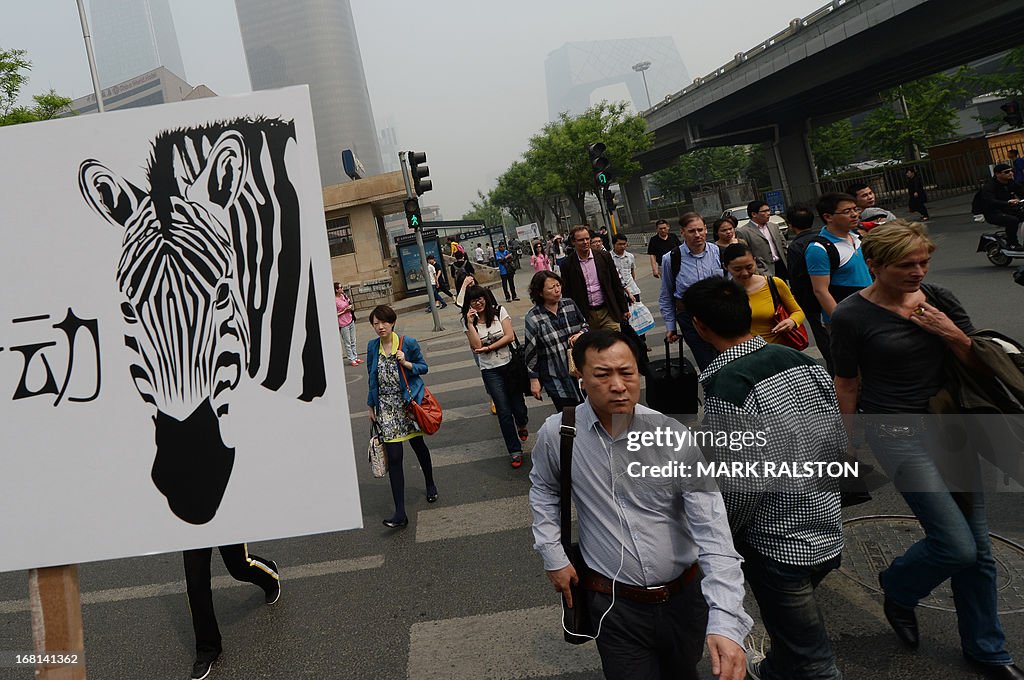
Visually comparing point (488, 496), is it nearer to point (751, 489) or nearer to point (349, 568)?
point (349, 568)

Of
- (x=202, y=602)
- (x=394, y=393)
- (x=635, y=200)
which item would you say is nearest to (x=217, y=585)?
(x=202, y=602)

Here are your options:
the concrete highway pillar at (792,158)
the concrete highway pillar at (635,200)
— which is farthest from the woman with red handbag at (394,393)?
the concrete highway pillar at (635,200)

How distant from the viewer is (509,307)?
21.4 meters

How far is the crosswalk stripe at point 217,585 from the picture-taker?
496 cm

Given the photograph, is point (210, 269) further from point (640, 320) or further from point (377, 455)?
point (640, 320)

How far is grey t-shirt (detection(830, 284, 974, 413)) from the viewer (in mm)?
2898

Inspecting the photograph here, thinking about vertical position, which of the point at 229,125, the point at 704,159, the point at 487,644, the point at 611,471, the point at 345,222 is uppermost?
the point at 704,159

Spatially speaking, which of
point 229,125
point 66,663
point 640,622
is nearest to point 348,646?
point 66,663

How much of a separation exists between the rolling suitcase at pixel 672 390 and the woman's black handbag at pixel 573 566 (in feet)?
8.23

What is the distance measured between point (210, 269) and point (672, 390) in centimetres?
328

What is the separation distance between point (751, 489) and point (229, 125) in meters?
2.02

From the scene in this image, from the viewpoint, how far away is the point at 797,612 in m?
2.47

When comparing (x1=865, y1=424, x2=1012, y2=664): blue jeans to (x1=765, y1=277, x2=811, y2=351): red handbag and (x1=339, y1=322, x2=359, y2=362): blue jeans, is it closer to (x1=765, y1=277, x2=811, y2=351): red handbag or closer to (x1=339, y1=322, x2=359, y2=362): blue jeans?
(x1=765, y1=277, x2=811, y2=351): red handbag

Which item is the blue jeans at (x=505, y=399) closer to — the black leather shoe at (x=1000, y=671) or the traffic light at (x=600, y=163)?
the black leather shoe at (x=1000, y=671)
